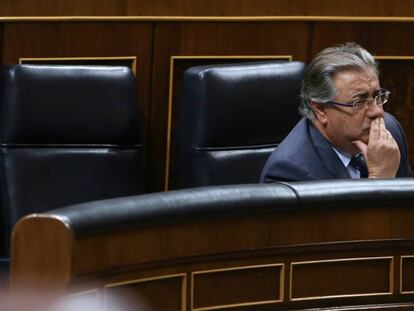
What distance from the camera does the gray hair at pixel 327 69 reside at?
155 cm

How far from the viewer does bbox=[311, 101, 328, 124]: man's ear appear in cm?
155

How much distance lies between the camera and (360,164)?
62.3 inches

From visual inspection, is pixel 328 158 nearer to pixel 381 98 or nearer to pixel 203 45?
pixel 381 98

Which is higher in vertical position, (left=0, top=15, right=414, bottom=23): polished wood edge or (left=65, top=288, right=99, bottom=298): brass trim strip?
(left=0, top=15, right=414, bottom=23): polished wood edge

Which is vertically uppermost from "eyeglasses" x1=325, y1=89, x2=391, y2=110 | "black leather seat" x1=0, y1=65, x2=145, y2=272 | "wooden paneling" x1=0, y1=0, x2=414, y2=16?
"wooden paneling" x1=0, y1=0, x2=414, y2=16

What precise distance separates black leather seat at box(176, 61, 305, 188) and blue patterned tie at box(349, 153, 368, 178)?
0.57ft

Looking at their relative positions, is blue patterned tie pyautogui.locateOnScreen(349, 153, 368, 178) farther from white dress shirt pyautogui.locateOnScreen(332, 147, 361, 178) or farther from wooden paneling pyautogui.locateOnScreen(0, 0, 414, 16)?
wooden paneling pyautogui.locateOnScreen(0, 0, 414, 16)

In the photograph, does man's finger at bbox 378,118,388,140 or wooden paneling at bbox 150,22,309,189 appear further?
wooden paneling at bbox 150,22,309,189

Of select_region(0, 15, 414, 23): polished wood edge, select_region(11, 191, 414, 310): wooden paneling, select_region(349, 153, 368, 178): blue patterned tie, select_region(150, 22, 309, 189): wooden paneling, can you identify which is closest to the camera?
select_region(11, 191, 414, 310): wooden paneling

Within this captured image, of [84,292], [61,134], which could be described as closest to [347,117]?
[61,134]

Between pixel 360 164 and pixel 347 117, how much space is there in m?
0.08

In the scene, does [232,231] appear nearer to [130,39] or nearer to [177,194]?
[177,194]

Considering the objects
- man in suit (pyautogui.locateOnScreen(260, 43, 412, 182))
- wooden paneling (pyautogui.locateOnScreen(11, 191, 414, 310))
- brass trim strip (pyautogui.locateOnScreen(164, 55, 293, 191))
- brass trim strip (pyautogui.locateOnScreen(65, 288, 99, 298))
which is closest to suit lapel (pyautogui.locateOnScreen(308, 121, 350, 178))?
man in suit (pyautogui.locateOnScreen(260, 43, 412, 182))

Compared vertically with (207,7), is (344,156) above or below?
below
